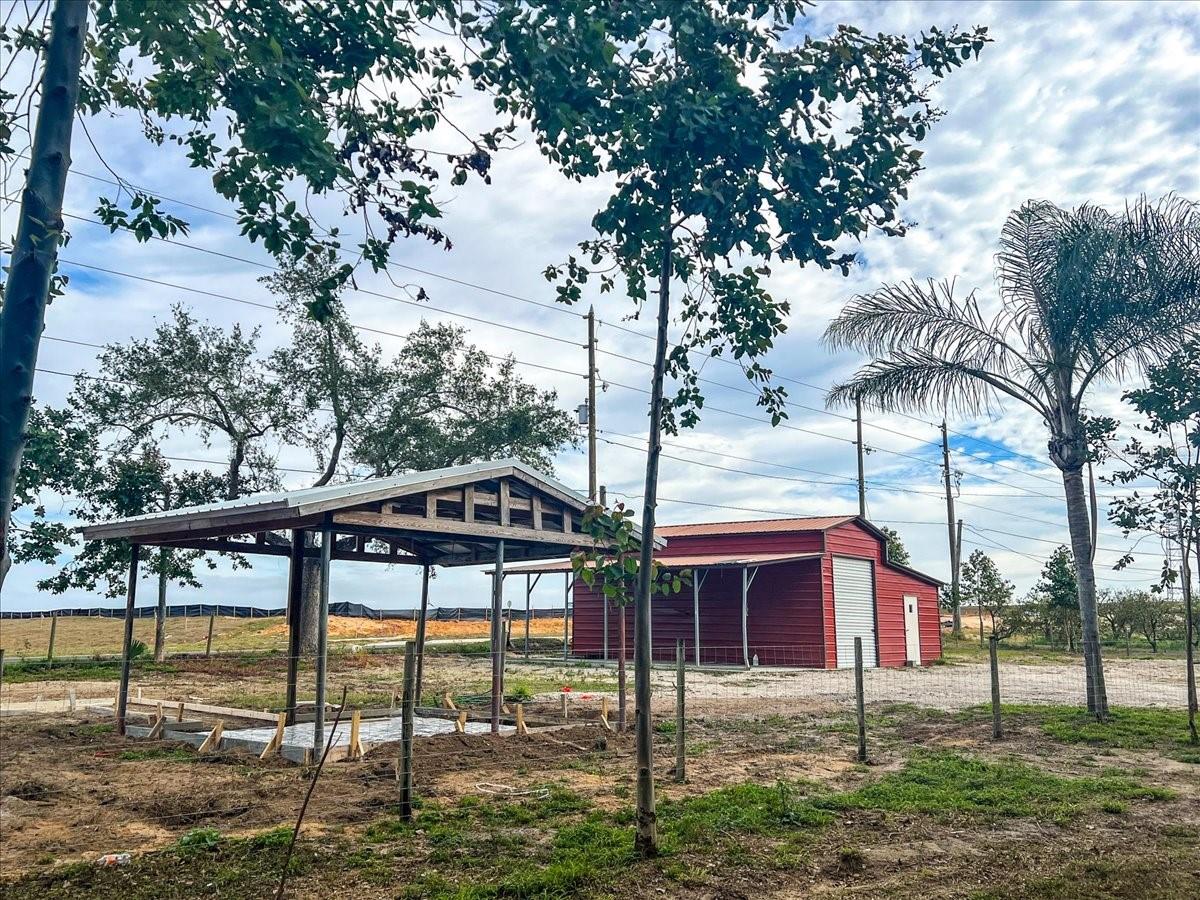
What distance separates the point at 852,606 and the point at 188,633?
2524cm

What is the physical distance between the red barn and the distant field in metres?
11.7

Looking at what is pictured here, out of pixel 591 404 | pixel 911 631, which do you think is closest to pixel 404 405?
pixel 591 404

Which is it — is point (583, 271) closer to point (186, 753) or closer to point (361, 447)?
point (186, 753)

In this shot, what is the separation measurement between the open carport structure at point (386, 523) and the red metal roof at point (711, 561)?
382 inches

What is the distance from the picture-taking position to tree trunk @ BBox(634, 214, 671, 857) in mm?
5574

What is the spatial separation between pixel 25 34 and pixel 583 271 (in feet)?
11.1

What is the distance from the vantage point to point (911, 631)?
3022 cm

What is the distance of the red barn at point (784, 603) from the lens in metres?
26.1

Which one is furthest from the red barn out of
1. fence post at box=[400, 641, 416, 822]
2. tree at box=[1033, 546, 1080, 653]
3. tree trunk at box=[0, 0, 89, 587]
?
tree trunk at box=[0, 0, 89, 587]

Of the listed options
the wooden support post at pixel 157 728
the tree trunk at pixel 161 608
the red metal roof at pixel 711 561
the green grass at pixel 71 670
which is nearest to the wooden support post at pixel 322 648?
the wooden support post at pixel 157 728

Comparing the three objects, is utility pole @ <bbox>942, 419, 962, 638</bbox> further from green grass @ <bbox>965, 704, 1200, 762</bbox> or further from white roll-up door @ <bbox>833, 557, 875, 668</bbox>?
green grass @ <bbox>965, 704, 1200, 762</bbox>

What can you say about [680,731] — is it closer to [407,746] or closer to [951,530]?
[407,746]

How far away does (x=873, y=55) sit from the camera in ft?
16.8

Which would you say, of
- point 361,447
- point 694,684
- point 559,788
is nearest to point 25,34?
point 559,788
